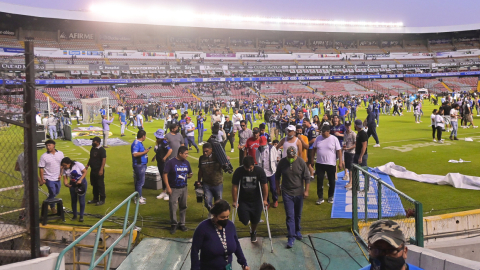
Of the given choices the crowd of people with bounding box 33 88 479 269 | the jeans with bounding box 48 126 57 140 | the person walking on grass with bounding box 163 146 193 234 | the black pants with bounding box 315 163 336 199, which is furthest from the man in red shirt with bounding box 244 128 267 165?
the jeans with bounding box 48 126 57 140

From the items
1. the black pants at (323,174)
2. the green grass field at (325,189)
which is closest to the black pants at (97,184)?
the green grass field at (325,189)

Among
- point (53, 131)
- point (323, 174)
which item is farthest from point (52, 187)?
point (53, 131)

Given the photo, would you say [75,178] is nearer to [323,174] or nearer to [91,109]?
[323,174]

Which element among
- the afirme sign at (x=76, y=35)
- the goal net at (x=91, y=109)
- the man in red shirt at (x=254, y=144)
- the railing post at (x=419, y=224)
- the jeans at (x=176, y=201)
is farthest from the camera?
the afirme sign at (x=76, y=35)

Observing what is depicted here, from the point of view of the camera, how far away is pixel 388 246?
224 cm

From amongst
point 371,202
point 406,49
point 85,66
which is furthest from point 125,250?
point 406,49

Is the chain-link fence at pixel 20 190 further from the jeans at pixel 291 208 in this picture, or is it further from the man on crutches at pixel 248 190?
the jeans at pixel 291 208

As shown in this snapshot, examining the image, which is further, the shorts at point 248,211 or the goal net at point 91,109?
the goal net at point 91,109

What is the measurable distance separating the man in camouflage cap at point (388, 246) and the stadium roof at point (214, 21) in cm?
5567

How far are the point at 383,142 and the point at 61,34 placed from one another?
55.8m

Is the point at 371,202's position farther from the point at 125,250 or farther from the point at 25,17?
the point at 25,17

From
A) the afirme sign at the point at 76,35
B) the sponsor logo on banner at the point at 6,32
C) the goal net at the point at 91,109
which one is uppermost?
the afirme sign at the point at 76,35

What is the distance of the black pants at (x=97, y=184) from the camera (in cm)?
843

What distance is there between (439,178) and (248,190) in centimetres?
628
